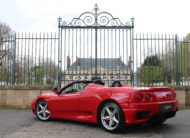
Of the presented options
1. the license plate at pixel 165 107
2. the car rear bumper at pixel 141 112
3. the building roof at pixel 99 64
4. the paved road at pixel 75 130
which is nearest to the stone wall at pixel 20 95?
the building roof at pixel 99 64

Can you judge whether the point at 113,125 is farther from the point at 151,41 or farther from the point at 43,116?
the point at 151,41

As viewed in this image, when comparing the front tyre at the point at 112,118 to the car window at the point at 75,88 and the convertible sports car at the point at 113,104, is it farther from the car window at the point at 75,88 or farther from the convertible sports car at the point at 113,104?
the car window at the point at 75,88

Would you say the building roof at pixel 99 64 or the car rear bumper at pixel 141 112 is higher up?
the building roof at pixel 99 64

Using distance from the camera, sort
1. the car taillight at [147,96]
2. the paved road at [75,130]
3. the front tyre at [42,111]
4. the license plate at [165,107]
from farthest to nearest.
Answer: the front tyre at [42,111], the license plate at [165,107], the car taillight at [147,96], the paved road at [75,130]

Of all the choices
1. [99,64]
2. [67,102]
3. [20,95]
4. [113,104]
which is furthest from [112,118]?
[20,95]

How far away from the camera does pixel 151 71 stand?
30.7ft

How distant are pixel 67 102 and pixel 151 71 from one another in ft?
15.7

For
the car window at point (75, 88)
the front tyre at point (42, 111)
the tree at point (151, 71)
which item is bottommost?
the front tyre at point (42, 111)

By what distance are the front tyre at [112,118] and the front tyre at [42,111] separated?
206 cm

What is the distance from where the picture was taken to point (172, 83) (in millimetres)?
9211

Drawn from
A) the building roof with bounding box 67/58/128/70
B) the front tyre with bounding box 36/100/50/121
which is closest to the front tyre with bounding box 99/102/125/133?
the front tyre with bounding box 36/100/50/121

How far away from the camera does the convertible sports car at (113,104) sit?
15.4 feet

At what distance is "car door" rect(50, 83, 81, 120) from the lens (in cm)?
575

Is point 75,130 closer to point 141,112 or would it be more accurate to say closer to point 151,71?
point 141,112
